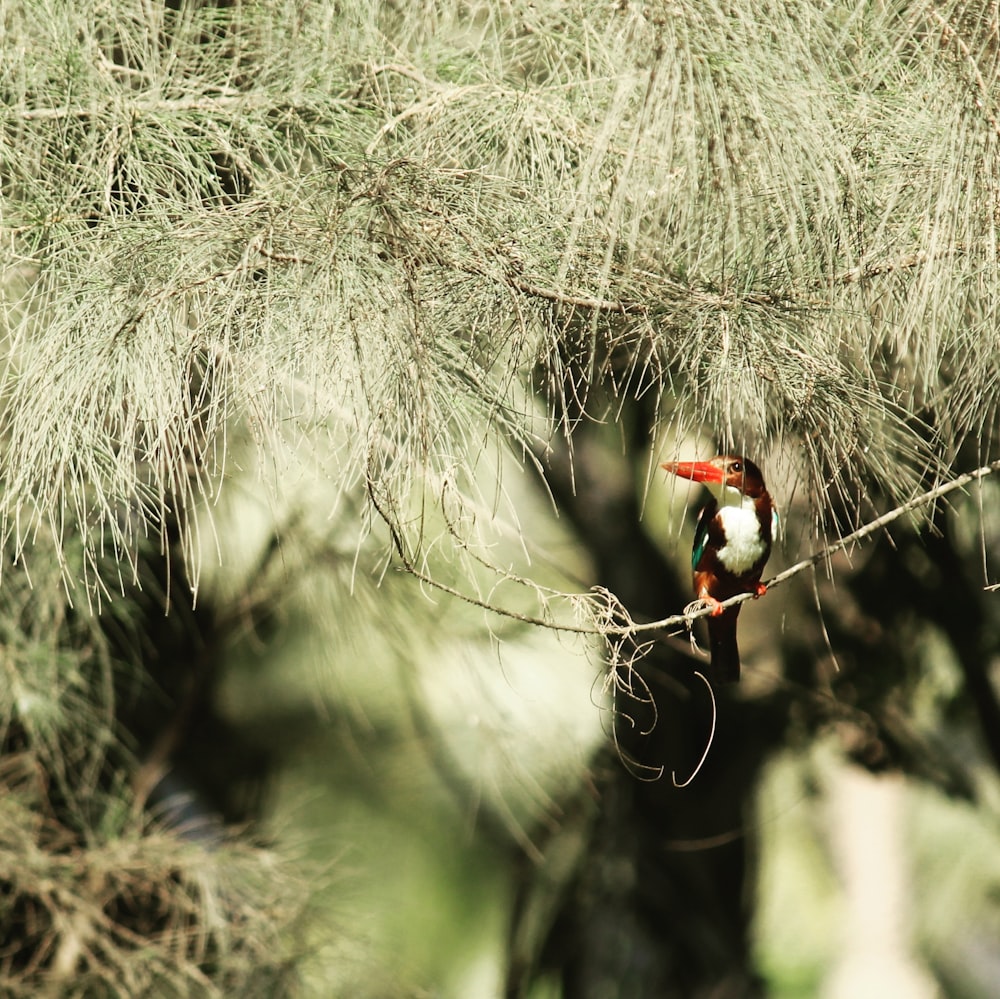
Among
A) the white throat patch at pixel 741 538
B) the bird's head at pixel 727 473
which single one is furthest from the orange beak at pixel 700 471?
the white throat patch at pixel 741 538

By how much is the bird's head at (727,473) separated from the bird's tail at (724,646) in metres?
0.17

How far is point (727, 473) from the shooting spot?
1.34m

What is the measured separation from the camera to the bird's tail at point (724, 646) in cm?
148

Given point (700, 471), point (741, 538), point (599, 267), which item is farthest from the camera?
point (741, 538)

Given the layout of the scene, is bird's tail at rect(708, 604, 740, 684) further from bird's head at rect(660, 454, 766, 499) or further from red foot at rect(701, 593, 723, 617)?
bird's head at rect(660, 454, 766, 499)

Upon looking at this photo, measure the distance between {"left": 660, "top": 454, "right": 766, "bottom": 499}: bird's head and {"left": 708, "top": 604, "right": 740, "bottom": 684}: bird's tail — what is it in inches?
6.7

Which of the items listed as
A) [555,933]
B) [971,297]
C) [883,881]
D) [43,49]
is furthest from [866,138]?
[883,881]

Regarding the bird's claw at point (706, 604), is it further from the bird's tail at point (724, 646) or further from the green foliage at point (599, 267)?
the green foliage at point (599, 267)

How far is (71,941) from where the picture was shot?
2305 mm

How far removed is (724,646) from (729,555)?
0.11 m

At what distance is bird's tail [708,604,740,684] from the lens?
148cm

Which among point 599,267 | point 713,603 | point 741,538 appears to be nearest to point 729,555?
point 741,538

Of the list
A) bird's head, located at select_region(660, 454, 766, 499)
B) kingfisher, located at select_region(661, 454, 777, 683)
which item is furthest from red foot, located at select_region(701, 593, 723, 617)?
bird's head, located at select_region(660, 454, 766, 499)

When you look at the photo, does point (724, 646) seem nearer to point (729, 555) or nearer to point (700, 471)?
point (729, 555)
